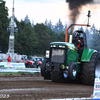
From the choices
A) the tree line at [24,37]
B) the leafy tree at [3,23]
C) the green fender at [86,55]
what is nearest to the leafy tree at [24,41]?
the tree line at [24,37]

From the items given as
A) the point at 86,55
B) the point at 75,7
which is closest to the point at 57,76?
the point at 86,55

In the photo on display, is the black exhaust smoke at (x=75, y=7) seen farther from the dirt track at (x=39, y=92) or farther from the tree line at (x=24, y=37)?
the tree line at (x=24, y=37)

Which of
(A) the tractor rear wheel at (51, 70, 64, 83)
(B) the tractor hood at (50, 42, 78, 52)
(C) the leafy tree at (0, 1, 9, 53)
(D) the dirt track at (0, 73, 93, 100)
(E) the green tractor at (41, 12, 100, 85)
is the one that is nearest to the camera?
(D) the dirt track at (0, 73, 93, 100)

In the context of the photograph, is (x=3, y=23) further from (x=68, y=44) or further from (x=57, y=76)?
(x=68, y=44)

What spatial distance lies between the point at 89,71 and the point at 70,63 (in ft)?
3.35

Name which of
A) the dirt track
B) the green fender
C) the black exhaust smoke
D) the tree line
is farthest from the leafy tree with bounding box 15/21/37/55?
the dirt track

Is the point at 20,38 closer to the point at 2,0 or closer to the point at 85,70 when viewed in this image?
the point at 2,0

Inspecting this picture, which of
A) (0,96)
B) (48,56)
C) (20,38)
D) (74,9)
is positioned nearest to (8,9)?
(20,38)

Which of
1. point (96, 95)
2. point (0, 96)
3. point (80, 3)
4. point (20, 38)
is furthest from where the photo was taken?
point (20, 38)

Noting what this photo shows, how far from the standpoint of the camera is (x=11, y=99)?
714 centimetres

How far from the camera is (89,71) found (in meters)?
12.4

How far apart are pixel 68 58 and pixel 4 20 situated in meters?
48.8

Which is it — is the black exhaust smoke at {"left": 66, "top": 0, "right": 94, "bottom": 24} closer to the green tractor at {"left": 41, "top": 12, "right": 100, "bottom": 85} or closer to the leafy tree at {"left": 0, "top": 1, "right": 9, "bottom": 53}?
the green tractor at {"left": 41, "top": 12, "right": 100, "bottom": 85}

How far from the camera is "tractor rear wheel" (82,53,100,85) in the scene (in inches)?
489
